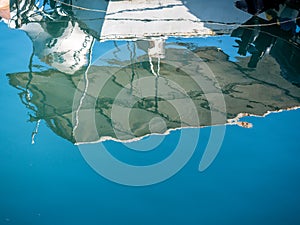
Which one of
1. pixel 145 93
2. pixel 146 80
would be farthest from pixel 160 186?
pixel 146 80

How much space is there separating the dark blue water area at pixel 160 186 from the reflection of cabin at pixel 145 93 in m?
0.22

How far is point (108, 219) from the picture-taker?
248cm

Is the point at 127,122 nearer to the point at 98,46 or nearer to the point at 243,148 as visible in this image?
the point at 243,148

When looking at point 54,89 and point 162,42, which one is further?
point 162,42

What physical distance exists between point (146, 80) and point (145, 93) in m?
0.27

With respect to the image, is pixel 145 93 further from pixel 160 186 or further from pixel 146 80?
pixel 160 186

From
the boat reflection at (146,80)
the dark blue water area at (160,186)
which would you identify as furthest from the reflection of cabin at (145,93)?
the dark blue water area at (160,186)

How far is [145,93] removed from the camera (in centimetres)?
371

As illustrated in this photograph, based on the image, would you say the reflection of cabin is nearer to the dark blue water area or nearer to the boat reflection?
the boat reflection

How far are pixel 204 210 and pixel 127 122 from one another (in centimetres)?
117

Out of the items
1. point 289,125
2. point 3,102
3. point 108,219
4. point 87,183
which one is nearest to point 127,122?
point 87,183

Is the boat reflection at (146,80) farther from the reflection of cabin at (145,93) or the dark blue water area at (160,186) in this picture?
the dark blue water area at (160,186)

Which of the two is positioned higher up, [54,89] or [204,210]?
[204,210]

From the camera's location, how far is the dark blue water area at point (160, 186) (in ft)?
8.24
